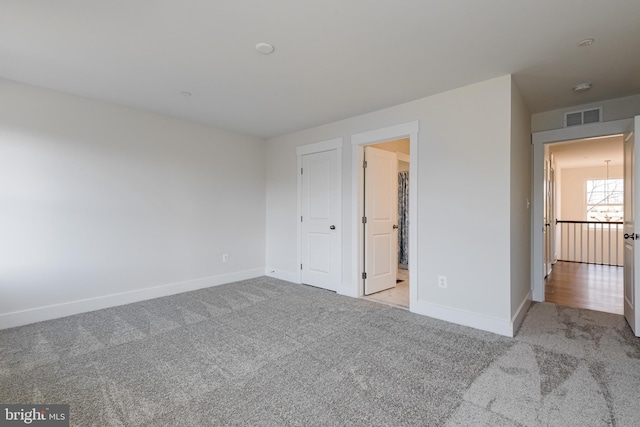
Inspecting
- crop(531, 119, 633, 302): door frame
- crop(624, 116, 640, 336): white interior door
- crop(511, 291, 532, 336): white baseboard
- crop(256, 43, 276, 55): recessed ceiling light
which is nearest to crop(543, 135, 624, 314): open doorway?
crop(531, 119, 633, 302): door frame

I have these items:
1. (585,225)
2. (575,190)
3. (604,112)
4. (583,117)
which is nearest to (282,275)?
(583,117)

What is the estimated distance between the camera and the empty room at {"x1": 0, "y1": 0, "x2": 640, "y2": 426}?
196 cm

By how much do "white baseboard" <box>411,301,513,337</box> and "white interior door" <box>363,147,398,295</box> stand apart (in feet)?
3.16

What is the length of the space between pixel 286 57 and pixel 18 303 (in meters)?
3.67

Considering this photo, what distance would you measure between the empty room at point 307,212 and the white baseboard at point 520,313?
0.14ft

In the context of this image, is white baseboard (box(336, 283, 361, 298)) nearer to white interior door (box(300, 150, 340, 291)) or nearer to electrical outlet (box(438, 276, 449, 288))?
white interior door (box(300, 150, 340, 291))

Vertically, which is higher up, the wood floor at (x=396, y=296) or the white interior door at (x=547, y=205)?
the white interior door at (x=547, y=205)

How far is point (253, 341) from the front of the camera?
273 cm

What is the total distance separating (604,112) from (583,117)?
0.19m

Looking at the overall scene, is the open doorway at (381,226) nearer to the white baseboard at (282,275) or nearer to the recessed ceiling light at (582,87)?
the white baseboard at (282,275)

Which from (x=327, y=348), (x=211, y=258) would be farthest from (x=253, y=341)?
(x=211, y=258)

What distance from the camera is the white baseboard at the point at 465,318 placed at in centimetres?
290

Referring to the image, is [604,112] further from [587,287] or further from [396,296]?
[396,296]
